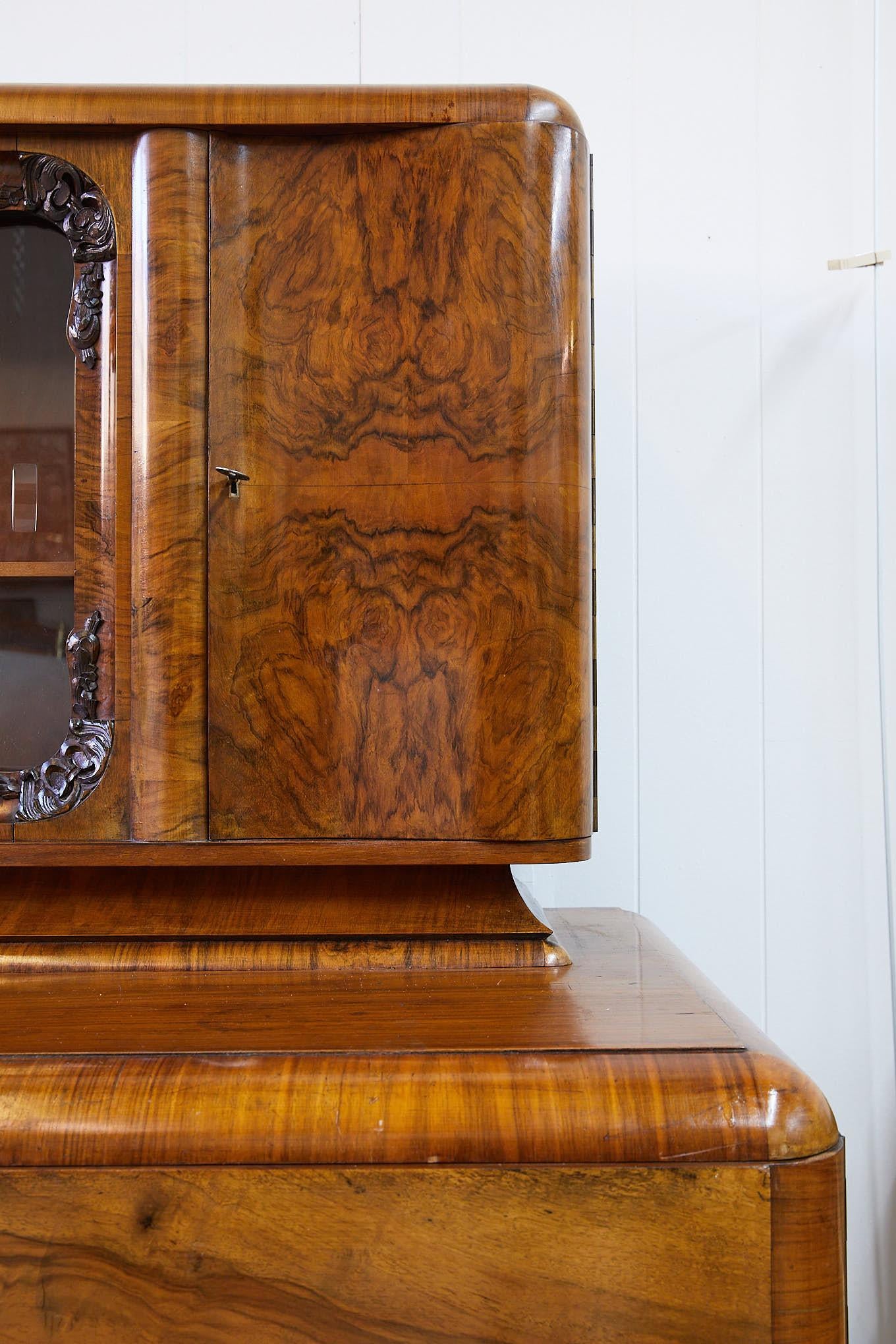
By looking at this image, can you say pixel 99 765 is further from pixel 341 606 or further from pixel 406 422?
pixel 406 422

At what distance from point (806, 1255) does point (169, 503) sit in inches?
22.6

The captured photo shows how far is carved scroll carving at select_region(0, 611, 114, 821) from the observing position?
725mm

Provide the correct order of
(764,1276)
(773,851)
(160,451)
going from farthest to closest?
(773,851) → (160,451) → (764,1276)

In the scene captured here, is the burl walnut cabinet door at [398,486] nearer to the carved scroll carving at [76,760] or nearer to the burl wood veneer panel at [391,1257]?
the carved scroll carving at [76,760]

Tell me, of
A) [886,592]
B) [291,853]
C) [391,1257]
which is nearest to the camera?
[391,1257]

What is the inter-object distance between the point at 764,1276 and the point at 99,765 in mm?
501

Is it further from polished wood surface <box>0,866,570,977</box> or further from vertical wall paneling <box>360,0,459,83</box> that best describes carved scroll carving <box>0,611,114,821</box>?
vertical wall paneling <box>360,0,459,83</box>

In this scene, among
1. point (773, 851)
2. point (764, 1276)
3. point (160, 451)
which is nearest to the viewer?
point (764, 1276)

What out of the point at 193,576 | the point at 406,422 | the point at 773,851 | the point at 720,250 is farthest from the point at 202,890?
the point at 720,250

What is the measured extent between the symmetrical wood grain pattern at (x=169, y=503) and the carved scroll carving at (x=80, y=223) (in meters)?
0.03

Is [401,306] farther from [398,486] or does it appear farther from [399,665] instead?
[399,665]

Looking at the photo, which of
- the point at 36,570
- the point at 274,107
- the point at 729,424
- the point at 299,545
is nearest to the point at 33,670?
the point at 36,570

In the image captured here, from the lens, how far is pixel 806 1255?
0.50m

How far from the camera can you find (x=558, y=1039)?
22.2 inches
